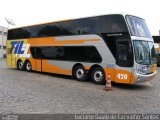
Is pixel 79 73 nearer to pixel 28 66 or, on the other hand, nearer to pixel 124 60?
pixel 124 60

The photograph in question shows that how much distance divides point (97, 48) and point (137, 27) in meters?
2.32

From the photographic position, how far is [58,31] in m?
17.0

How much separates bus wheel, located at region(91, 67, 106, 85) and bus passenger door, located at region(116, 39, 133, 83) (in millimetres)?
1182

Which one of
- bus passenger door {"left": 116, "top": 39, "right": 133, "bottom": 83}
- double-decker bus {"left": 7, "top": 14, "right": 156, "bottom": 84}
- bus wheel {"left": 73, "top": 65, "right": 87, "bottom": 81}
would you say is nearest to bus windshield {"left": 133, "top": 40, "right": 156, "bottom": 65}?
double-decker bus {"left": 7, "top": 14, "right": 156, "bottom": 84}

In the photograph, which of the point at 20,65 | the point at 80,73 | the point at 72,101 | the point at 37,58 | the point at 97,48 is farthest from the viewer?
the point at 20,65

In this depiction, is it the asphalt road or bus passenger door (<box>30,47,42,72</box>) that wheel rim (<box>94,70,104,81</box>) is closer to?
the asphalt road

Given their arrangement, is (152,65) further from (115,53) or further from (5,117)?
(5,117)

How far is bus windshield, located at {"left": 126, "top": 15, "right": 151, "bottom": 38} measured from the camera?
13.1 m

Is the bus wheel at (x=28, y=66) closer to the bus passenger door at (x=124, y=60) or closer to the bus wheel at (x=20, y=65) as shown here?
the bus wheel at (x=20, y=65)

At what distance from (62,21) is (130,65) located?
6007 millimetres

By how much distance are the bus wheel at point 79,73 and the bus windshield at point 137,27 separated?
148 inches

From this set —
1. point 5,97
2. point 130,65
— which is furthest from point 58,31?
point 5,97

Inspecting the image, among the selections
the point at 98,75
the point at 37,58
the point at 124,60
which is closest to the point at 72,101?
the point at 124,60

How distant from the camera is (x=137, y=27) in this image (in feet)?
44.2
